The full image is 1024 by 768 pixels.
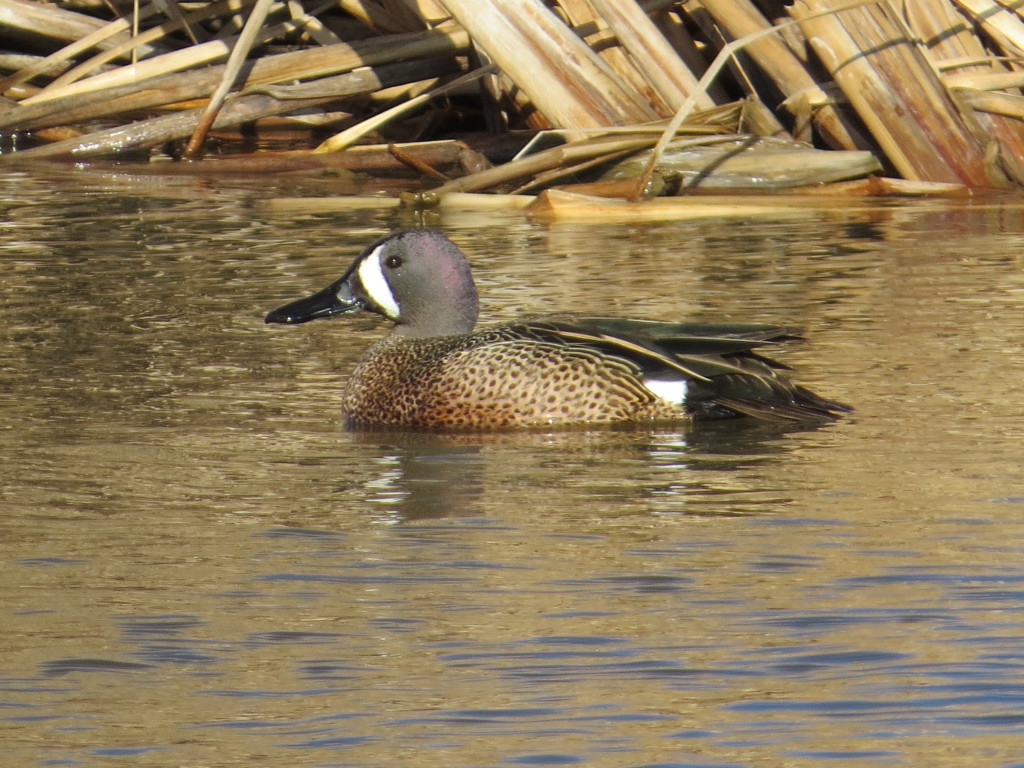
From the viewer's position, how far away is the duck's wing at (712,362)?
5.80m

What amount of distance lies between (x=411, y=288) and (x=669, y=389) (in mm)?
1030

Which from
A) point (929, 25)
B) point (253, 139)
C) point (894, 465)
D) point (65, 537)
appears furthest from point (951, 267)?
point (253, 139)

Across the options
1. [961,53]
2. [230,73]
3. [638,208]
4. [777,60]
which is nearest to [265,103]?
[230,73]

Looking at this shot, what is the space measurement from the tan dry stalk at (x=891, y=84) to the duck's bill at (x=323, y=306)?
3.97 meters

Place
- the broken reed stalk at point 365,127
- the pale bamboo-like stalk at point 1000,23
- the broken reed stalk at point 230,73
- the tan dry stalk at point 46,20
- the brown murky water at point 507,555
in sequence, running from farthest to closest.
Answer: the tan dry stalk at point 46,20, the broken reed stalk at point 365,127, the broken reed stalk at point 230,73, the pale bamboo-like stalk at point 1000,23, the brown murky water at point 507,555

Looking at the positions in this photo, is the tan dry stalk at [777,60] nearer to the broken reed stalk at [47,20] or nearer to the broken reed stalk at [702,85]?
the broken reed stalk at [702,85]

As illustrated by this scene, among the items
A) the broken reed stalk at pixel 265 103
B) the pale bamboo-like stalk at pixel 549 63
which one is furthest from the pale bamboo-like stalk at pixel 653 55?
the broken reed stalk at pixel 265 103

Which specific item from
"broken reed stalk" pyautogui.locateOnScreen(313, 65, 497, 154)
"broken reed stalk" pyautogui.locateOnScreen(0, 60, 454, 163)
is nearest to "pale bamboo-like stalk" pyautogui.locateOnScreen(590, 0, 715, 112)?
"broken reed stalk" pyautogui.locateOnScreen(313, 65, 497, 154)

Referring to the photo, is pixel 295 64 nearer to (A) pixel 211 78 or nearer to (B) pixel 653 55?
(A) pixel 211 78

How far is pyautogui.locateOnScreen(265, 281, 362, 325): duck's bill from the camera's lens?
258 inches

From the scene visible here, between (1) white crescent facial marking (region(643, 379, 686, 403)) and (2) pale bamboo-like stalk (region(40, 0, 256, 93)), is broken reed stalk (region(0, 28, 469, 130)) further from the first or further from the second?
(1) white crescent facial marking (region(643, 379, 686, 403))

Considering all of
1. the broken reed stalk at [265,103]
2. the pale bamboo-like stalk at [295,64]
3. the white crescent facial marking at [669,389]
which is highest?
the pale bamboo-like stalk at [295,64]

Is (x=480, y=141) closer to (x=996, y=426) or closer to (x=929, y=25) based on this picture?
(x=929, y=25)

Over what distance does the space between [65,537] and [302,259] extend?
180 inches
